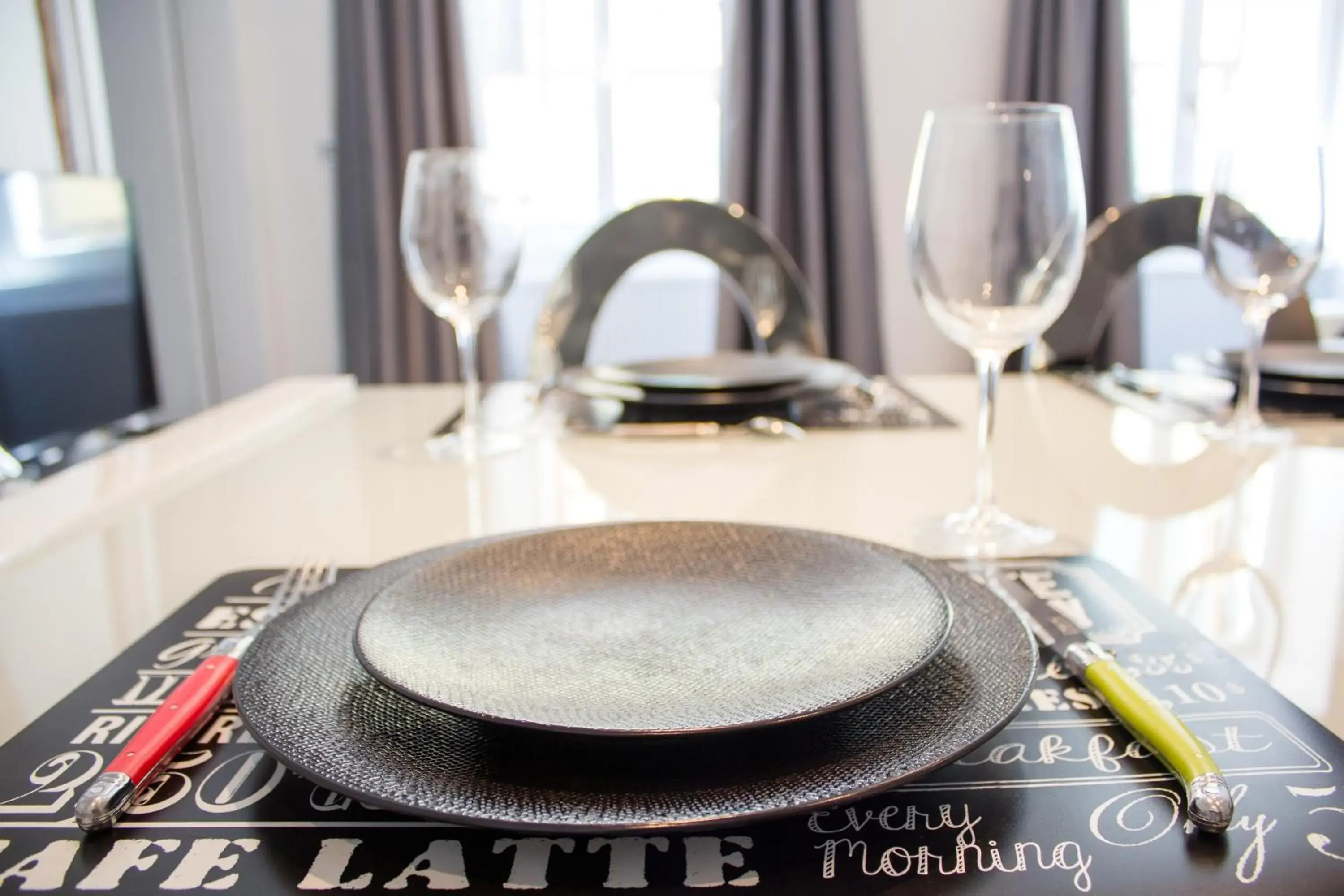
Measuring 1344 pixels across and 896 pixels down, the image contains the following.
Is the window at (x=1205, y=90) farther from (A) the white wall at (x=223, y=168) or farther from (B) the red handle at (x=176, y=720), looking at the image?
(B) the red handle at (x=176, y=720)

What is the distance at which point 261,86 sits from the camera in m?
3.18

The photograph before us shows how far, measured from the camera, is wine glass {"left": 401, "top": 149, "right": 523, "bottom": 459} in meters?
0.87

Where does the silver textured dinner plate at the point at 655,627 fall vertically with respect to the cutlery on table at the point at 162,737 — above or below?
above

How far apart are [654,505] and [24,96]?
7.39 ft

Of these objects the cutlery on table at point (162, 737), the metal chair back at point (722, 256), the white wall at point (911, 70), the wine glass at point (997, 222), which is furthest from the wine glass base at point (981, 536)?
the white wall at point (911, 70)

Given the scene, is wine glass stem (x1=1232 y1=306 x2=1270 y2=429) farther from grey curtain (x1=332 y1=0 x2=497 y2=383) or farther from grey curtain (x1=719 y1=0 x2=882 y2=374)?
grey curtain (x1=332 y1=0 x2=497 y2=383)

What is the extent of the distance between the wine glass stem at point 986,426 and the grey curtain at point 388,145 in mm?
2652

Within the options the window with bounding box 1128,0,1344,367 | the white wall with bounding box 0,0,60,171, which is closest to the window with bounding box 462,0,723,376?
the white wall with bounding box 0,0,60,171

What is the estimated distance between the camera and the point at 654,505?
2.40 ft

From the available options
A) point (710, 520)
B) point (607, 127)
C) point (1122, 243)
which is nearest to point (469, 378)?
point (710, 520)

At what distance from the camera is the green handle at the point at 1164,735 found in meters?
0.31

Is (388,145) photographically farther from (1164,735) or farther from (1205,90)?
(1164,735)

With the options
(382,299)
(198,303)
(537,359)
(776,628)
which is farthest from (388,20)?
(776,628)

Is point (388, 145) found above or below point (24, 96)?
below
